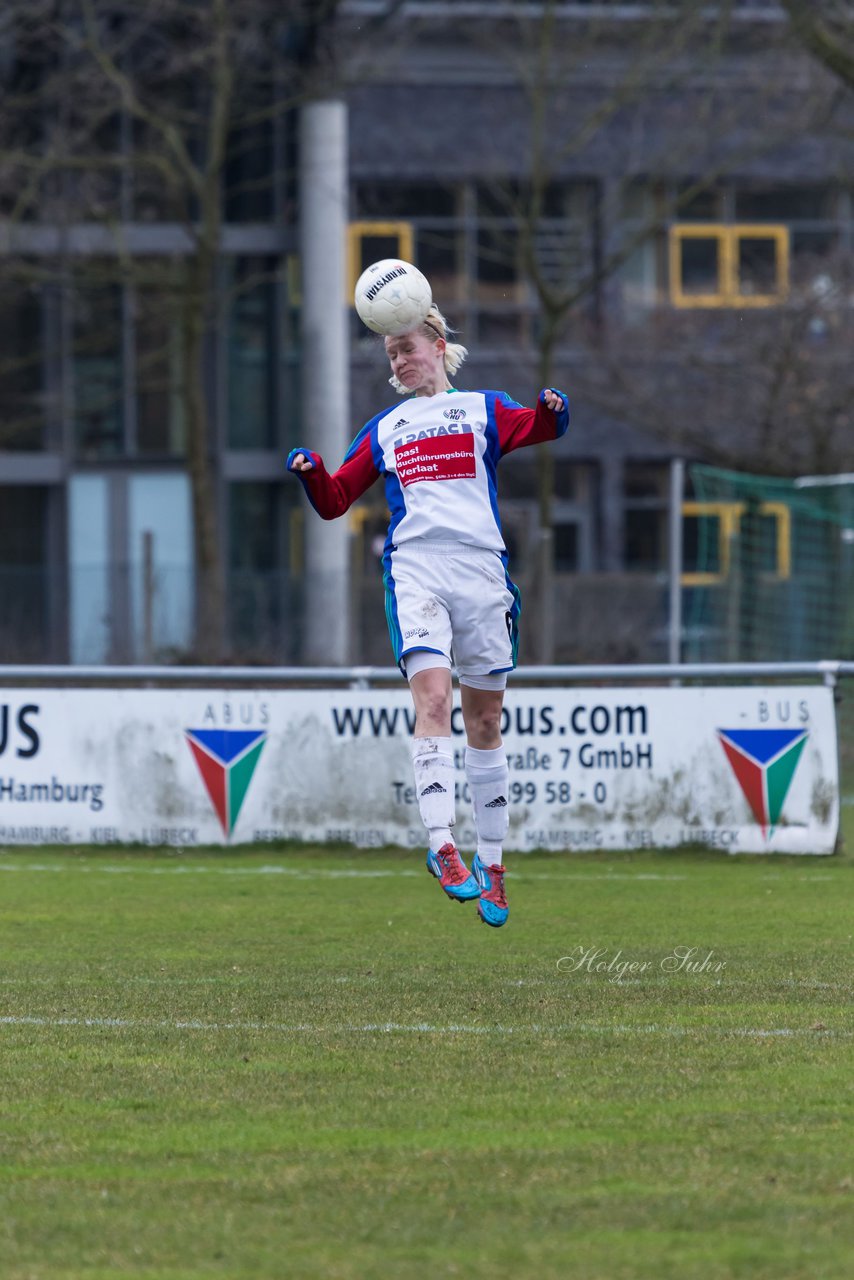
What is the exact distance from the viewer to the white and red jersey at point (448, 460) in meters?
7.50

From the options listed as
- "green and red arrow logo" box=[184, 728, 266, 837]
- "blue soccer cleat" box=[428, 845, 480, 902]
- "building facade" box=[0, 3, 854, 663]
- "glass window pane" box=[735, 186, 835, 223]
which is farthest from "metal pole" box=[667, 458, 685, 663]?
"glass window pane" box=[735, 186, 835, 223]

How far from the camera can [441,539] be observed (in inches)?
295

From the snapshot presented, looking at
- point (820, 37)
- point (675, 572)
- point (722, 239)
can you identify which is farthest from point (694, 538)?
point (675, 572)

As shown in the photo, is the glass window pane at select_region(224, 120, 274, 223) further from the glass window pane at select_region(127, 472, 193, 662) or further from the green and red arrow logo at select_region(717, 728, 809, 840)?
the green and red arrow logo at select_region(717, 728, 809, 840)

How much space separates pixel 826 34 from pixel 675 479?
15.5ft

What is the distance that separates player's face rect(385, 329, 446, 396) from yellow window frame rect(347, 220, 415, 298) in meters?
25.3

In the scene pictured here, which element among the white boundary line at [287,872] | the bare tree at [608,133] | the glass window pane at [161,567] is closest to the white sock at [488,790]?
the white boundary line at [287,872]

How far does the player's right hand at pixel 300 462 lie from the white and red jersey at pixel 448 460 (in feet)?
0.09

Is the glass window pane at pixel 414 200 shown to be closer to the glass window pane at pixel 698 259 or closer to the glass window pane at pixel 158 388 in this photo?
the glass window pane at pixel 698 259

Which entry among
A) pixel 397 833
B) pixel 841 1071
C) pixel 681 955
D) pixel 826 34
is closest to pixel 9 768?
pixel 397 833

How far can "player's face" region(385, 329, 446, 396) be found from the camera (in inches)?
303

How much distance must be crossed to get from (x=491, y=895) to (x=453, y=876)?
352mm

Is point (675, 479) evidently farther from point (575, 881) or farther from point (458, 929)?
point (458, 929)

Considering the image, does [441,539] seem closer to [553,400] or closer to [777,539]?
[553,400]
